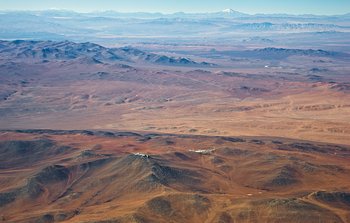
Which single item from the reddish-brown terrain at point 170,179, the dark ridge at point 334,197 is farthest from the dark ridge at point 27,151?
the dark ridge at point 334,197

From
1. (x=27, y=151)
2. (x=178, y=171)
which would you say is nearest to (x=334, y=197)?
(x=178, y=171)

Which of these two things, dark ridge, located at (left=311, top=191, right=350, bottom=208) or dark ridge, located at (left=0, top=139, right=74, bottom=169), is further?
dark ridge, located at (left=0, top=139, right=74, bottom=169)

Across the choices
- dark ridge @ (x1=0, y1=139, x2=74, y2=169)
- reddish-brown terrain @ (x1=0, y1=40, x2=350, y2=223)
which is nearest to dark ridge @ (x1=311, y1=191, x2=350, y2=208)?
reddish-brown terrain @ (x1=0, y1=40, x2=350, y2=223)

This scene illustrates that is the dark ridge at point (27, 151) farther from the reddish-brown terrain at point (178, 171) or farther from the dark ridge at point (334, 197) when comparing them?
the dark ridge at point (334, 197)

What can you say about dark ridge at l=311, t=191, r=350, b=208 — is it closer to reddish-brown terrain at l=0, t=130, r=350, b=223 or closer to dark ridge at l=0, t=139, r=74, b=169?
reddish-brown terrain at l=0, t=130, r=350, b=223

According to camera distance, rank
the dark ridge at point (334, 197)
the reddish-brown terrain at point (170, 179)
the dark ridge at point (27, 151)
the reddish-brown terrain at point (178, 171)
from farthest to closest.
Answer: the dark ridge at point (27, 151)
the dark ridge at point (334, 197)
the reddish-brown terrain at point (178, 171)
the reddish-brown terrain at point (170, 179)

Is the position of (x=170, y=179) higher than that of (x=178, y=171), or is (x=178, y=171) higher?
(x=178, y=171)

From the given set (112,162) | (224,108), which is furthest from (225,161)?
(224,108)

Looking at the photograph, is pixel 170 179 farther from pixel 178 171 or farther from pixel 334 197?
pixel 334 197

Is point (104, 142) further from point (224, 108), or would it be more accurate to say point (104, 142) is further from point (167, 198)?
point (224, 108)

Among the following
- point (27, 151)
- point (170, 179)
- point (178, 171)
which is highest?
point (178, 171)

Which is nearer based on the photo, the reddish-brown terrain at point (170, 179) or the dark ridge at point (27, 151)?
the reddish-brown terrain at point (170, 179)
